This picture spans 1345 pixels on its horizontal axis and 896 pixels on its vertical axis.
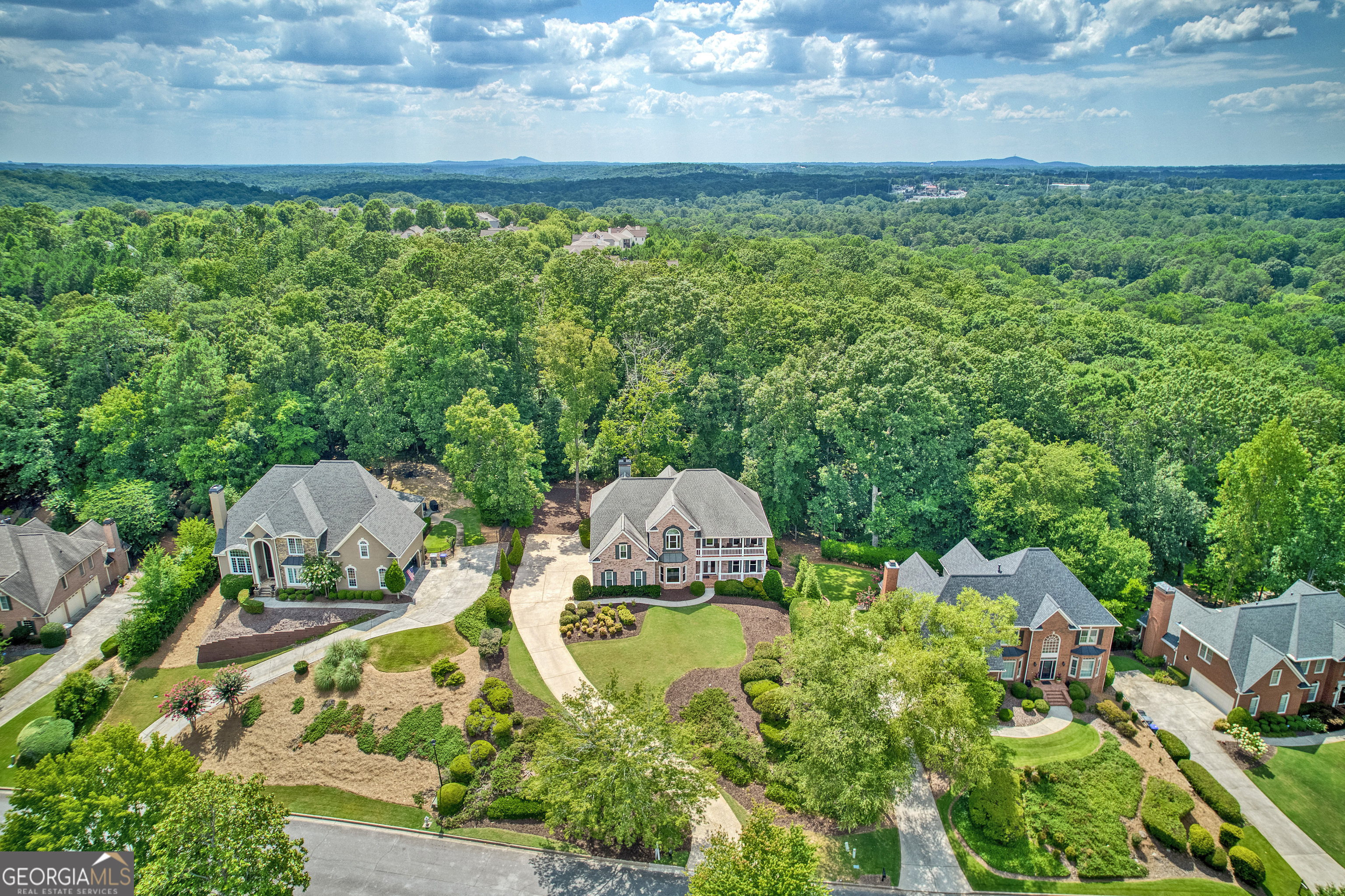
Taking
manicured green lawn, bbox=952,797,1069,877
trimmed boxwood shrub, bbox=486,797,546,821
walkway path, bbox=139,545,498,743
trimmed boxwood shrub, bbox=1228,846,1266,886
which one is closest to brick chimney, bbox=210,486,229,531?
walkway path, bbox=139,545,498,743

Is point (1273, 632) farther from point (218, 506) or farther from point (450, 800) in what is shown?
point (218, 506)

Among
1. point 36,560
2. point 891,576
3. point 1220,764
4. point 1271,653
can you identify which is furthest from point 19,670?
point 1271,653

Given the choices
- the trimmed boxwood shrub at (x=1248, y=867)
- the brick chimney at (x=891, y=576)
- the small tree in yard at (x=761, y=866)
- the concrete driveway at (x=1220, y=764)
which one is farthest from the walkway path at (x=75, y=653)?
the concrete driveway at (x=1220, y=764)

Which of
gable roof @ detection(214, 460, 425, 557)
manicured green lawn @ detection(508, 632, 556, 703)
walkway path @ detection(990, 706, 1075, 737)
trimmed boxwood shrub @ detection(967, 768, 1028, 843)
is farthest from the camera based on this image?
gable roof @ detection(214, 460, 425, 557)

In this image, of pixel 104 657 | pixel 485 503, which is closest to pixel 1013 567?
pixel 485 503

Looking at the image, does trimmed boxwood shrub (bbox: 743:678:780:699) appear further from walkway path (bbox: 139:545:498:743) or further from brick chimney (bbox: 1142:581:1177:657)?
brick chimney (bbox: 1142:581:1177:657)

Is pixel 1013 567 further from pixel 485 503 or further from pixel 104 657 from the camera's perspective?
pixel 104 657
